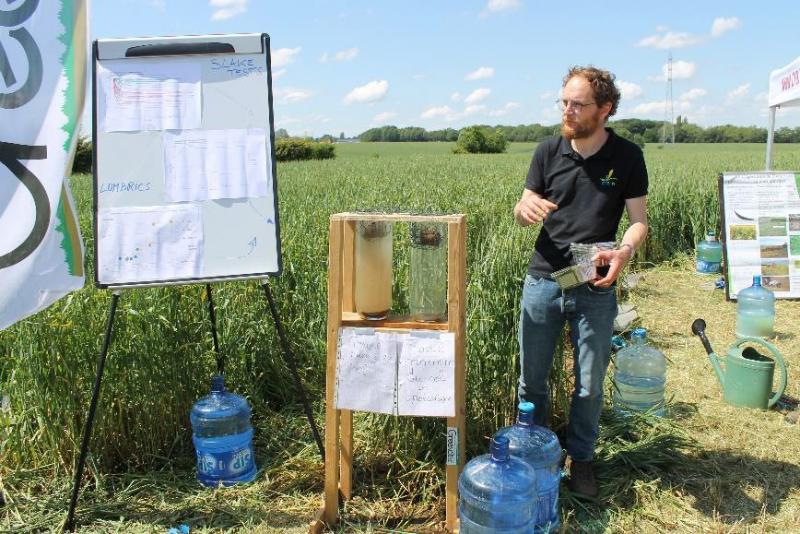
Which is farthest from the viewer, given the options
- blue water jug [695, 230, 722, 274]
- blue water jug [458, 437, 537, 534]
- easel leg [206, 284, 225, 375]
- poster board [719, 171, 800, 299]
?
blue water jug [695, 230, 722, 274]

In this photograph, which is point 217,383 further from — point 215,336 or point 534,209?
point 534,209

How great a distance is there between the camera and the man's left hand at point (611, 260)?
2.53 meters

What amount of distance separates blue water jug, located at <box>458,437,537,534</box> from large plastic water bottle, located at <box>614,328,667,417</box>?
1658mm

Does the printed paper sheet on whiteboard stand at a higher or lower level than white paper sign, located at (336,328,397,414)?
higher

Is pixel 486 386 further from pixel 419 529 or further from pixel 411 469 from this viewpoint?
pixel 419 529

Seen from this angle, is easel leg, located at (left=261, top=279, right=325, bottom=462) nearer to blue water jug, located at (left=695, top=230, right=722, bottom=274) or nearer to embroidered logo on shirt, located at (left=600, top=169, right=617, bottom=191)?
embroidered logo on shirt, located at (left=600, top=169, right=617, bottom=191)

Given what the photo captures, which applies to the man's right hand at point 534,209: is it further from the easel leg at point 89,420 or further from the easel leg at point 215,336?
the easel leg at point 89,420

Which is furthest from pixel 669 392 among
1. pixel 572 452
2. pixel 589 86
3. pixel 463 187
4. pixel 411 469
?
pixel 463 187

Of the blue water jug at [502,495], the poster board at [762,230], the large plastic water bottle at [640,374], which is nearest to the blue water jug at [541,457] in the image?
the blue water jug at [502,495]

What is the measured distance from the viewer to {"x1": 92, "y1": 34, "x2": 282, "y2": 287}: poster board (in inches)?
114

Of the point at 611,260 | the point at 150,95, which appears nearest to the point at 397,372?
the point at 611,260

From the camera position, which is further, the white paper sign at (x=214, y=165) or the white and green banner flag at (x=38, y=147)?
the white paper sign at (x=214, y=165)

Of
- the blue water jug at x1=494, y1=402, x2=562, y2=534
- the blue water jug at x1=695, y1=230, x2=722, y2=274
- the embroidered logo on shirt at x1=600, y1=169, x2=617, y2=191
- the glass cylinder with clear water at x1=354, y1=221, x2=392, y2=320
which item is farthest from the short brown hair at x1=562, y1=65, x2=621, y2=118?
the blue water jug at x1=695, y1=230, x2=722, y2=274

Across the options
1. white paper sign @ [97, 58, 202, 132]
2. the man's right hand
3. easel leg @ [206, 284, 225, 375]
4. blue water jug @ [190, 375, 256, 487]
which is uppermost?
white paper sign @ [97, 58, 202, 132]
